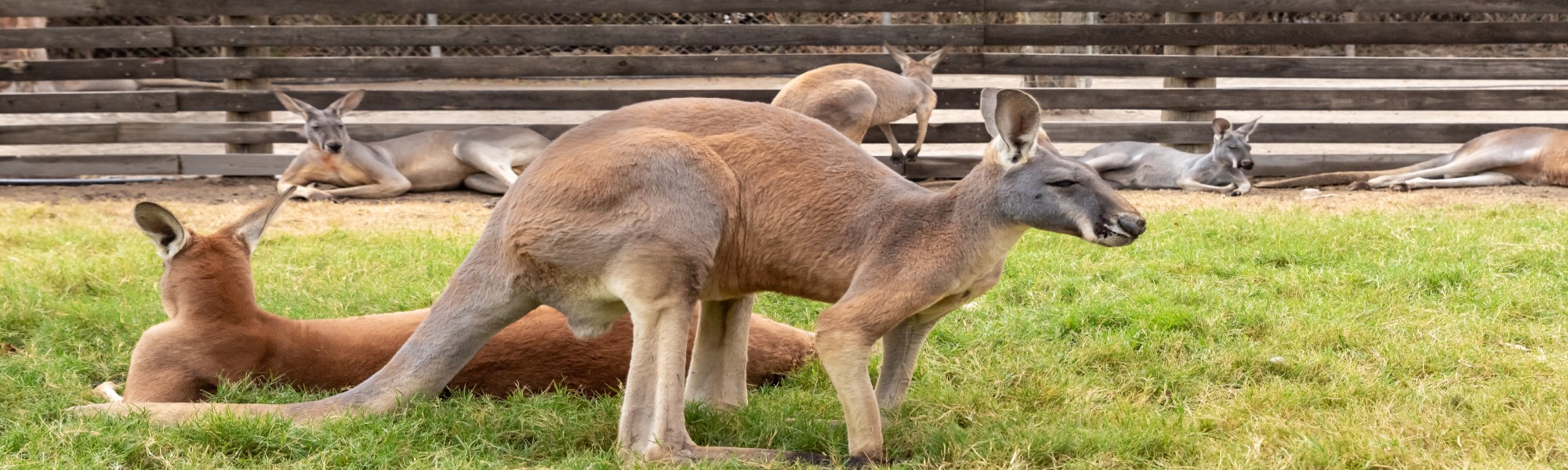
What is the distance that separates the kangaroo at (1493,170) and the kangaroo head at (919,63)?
2664mm

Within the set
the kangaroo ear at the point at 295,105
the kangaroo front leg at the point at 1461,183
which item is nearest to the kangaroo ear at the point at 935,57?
the kangaroo front leg at the point at 1461,183

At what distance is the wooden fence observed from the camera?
32.1ft

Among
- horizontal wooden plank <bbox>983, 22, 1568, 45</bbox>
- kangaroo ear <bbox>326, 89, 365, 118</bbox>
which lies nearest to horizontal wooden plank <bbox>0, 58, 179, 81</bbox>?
kangaroo ear <bbox>326, 89, 365, 118</bbox>

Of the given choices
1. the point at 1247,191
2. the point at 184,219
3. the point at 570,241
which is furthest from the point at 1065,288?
the point at 184,219

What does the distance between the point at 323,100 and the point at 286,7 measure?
811 millimetres

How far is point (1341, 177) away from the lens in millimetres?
9430

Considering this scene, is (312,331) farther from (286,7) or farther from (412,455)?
(286,7)

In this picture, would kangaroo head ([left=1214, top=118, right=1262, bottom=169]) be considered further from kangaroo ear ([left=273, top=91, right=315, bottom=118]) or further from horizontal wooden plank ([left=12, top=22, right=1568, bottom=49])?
kangaroo ear ([left=273, top=91, right=315, bottom=118])

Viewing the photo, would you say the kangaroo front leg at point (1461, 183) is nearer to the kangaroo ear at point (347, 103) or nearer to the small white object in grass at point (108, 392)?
the kangaroo ear at point (347, 103)

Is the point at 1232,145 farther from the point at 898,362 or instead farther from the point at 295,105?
the point at 295,105

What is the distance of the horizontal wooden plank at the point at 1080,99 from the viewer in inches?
400

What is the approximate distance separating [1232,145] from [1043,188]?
6.88 metres

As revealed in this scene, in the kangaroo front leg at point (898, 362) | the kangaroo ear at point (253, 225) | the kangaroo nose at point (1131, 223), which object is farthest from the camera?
the kangaroo ear at point (253, 225)

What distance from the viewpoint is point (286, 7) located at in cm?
984
